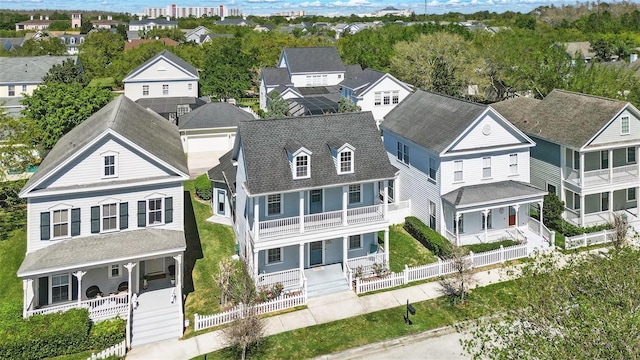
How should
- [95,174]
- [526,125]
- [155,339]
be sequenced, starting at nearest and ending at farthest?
[155,339] < [95,174] < [526,125]

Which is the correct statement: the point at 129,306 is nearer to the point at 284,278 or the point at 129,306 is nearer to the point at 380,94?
the point at 284,278

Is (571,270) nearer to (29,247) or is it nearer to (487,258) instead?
(487,258)

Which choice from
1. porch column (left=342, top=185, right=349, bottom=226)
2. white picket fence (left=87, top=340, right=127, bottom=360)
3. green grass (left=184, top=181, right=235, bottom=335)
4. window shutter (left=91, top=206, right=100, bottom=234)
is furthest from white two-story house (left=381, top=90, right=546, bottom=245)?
window shutter (left=91, top=206, right=100, bottom=234)

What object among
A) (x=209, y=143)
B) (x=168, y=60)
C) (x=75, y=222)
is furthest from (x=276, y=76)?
(x=75, y=222)

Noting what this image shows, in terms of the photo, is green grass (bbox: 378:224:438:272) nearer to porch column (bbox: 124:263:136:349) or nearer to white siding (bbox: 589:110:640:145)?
white siding (bbox: 589:110:640:145)

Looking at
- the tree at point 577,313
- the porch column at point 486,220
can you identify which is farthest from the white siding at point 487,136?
the tree at point 577,313

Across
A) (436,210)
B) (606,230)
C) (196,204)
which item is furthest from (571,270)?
(196,204)

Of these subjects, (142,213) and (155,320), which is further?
(142,213)
